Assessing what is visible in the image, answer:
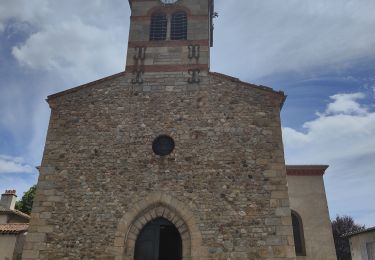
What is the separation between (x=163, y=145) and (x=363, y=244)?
10.1 meters

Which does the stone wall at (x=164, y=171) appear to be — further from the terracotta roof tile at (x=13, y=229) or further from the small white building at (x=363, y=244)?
the small white building at (x=363, y=244)

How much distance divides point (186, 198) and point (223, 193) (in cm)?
103

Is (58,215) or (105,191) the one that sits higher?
(105,191)

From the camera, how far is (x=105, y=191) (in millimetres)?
9820

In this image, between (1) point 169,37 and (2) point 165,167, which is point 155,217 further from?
(1) point 169,37

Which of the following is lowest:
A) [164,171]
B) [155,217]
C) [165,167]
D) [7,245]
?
[7,245]

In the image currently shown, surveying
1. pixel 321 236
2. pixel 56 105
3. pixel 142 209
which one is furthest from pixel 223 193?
pixel 321 236

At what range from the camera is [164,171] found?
999 cm

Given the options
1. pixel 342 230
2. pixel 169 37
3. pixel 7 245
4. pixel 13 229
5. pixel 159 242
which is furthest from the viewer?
pixel 342 230

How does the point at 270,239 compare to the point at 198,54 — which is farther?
the point at 198,54

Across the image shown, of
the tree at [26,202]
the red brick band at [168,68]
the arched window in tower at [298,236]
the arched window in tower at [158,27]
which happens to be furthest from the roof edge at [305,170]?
the tree at [26,202]

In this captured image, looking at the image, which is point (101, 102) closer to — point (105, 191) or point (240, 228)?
point (105, 191)

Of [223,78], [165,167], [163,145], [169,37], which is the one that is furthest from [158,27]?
[165,167]

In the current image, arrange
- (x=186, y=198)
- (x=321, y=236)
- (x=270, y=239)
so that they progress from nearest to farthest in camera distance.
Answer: (x=270, y=239), (x=186, y=198), (x=321, y=236)
